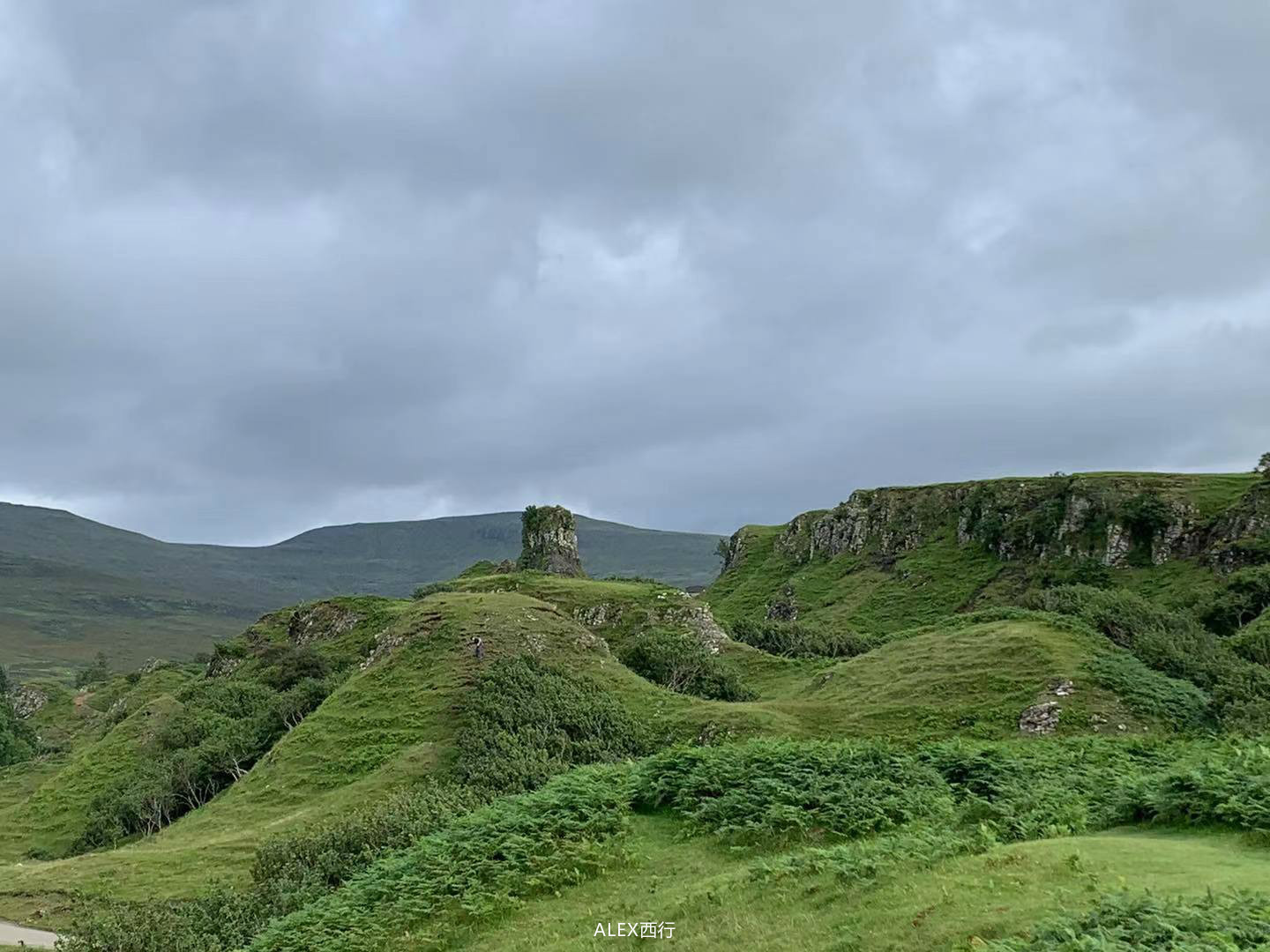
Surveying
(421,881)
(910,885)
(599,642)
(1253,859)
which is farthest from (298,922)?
(599,642)

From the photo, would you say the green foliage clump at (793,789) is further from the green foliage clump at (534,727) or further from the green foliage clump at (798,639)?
the green foliage clump at (798,639)

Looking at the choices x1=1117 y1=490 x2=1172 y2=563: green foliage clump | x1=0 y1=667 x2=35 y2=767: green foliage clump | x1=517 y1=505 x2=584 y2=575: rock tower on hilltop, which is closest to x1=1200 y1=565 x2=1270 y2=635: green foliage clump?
x1=1117 y1=490 x2=1172 y2=563: green foliage clump

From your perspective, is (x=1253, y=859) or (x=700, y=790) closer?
(x=1253, y=859)

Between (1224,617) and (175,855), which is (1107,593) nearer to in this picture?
(1224,617)

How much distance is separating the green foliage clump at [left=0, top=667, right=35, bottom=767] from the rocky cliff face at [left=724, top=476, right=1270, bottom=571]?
128814 mm

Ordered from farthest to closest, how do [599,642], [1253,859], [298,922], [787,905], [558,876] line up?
[599,642], [298,922], [558,876], [787,905], [1253,859]

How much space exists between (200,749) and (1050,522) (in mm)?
112660

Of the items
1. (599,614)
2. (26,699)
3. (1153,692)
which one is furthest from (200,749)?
(26,699)

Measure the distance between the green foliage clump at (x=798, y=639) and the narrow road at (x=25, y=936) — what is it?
65.3 meters

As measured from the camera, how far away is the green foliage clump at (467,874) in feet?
66.5

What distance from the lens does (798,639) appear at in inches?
3585

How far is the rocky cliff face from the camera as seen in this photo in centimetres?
10175

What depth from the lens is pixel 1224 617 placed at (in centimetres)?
7369

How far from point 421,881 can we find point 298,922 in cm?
384
